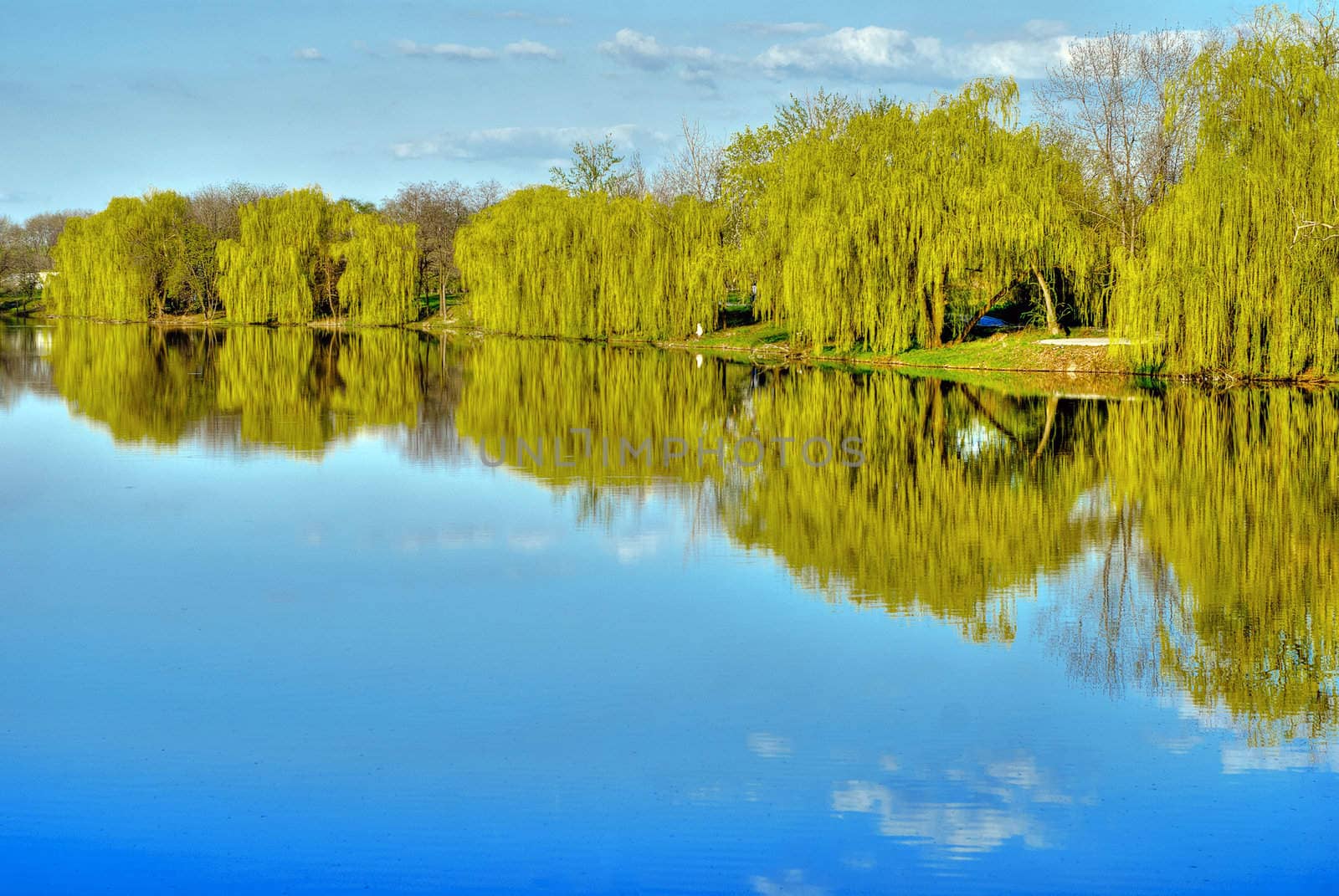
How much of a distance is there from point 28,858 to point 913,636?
5644mm

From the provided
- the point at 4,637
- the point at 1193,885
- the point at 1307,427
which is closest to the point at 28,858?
the point at 4,637

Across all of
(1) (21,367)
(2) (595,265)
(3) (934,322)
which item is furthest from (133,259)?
(3) (934,322)

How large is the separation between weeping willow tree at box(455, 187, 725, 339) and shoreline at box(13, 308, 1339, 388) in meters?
1.38

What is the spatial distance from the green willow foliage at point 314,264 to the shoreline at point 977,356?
1645 cm

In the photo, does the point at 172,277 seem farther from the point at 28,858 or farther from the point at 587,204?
the point at 28,858

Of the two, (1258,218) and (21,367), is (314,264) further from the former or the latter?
(1258,218)

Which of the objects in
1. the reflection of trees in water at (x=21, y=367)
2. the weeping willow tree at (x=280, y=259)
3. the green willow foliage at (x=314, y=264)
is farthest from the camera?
the weeping willow tree at (x=280, y=259)

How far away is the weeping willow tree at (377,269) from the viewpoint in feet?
198

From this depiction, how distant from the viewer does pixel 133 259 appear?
68062mm

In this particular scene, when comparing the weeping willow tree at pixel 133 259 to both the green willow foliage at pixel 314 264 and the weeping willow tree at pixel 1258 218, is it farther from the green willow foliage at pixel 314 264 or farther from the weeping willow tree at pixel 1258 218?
the weeping willow tree at pixel 1258 218

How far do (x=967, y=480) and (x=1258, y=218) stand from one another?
616 inches

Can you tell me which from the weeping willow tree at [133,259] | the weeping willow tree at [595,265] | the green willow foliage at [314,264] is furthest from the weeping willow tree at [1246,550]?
the weeping willow tree at [133,259]

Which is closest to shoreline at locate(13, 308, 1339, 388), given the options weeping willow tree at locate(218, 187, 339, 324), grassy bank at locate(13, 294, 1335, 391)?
grassy bank at locate(13, 294, 1335, 391)

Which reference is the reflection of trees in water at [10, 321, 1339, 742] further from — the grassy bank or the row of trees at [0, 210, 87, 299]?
the row of trees at [0, 210, 87, 299]
